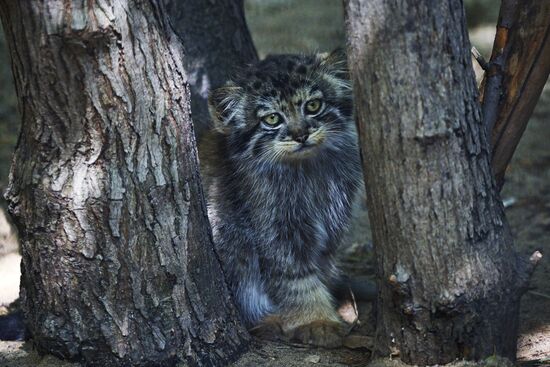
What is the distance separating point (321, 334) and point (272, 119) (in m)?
1.25

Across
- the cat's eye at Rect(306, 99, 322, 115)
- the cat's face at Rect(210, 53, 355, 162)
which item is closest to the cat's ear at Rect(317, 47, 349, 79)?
the cat's face at Rect(210, 53, 355, 162)

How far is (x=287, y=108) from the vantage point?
4602 mm

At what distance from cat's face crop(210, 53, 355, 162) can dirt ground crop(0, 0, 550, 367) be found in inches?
30.9

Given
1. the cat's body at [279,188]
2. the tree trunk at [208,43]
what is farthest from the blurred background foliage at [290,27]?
the cat's body at [279,188]

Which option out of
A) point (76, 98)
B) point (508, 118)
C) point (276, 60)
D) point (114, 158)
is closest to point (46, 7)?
point (76, 98)

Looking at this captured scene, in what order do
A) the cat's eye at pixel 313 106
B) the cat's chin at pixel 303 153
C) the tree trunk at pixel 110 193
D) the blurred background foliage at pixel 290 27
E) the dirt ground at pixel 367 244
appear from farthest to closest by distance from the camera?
the blurred background foliage at pixel 290 27
the cat's eye at pixel 313 106
the cat's chin at pixel 303 153
the dirt ground at pixel 367 244
the tree trunk at pixel 110 193

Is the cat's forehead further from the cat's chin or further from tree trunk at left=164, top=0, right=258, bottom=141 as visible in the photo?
tree trunk at left=164, top=0, right=258, bottom=141

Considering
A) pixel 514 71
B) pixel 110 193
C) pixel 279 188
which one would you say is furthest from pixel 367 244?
pixel 110 193

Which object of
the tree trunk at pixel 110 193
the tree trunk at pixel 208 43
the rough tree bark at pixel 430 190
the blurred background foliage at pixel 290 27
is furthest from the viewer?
the blurred background foliage at pixel 290 27

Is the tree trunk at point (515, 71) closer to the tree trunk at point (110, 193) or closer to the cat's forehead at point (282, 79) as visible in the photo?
the cat's forehead at point (282, 79)

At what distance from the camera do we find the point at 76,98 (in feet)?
10.9

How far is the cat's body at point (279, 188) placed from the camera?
15.3 feet

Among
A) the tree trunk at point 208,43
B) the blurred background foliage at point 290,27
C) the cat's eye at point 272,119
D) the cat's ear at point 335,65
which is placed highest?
the blurred background foliage at point 290,27

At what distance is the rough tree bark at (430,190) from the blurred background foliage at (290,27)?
14.9 feet
